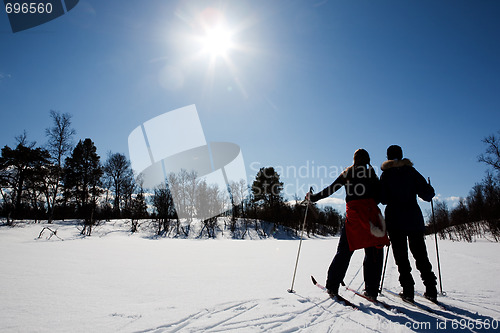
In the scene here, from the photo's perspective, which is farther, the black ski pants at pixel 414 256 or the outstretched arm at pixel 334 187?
the outstretched arm at pixel 334 187

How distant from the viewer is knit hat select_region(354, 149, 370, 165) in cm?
277

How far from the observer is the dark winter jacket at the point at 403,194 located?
2.56 metres

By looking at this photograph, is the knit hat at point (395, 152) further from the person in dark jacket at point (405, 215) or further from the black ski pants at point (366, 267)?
the black ski pants at point (366, 267)

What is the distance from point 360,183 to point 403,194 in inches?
21.2

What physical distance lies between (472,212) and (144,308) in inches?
1410

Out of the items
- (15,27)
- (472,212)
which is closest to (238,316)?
(15,27)

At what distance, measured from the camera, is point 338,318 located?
195 cm

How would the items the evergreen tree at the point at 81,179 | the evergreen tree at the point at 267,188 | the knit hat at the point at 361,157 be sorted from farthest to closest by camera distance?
the evergreen tree at the point at 267,188 → the evergreen tree at the point at 81,179 → the knit hat at the point at 361,157

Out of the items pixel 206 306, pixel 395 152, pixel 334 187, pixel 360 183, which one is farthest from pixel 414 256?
pixel 206 306

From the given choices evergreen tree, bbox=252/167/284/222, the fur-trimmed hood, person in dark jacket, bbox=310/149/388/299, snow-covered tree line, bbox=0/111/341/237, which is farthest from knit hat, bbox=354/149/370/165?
evergreen tree, bbox=252/167/284/222

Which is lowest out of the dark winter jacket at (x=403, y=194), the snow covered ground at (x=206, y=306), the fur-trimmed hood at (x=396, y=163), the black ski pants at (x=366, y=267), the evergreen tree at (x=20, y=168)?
the snow covered ground at (x=206, y=306)

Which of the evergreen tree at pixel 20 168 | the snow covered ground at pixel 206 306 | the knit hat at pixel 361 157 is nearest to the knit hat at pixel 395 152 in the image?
the knit hat at pixel 361 157

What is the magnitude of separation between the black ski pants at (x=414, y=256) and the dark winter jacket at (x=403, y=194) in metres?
0.09

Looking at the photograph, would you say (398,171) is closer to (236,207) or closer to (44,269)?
(44,269)
